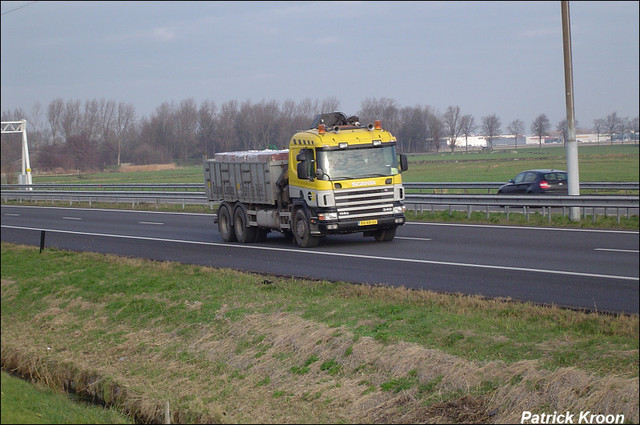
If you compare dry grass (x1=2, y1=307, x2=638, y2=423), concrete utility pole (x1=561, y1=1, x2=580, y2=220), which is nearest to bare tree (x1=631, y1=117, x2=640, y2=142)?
dry grass (x1=2, y1=307, x2=638, y2=423)

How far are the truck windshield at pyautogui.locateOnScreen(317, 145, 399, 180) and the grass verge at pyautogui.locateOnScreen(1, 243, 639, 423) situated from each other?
263 inches

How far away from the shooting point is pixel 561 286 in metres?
12.4

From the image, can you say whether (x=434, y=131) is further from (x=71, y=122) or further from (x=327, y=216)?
(x=71, y=122)

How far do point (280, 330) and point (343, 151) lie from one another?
384 inches

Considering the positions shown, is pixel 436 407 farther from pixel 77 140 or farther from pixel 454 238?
pixel 454 238

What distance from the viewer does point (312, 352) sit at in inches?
399

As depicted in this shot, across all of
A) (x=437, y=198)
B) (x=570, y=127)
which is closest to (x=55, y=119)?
(x=570, y=127)

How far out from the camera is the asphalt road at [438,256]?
12086 mm

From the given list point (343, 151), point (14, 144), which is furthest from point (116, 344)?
point (343, 151)

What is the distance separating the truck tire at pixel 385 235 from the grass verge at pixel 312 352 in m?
7.58

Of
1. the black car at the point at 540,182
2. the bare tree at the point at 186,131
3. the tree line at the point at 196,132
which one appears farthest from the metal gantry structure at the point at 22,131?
the black car at the point at 540,182

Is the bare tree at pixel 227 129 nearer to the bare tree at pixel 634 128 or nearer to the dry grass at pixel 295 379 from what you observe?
the dry grass at pixel 295 379

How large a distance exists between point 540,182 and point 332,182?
40.7 ft

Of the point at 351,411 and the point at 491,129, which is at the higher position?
the point at 491,129
